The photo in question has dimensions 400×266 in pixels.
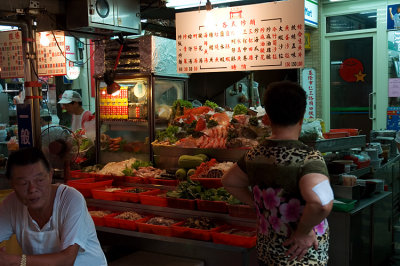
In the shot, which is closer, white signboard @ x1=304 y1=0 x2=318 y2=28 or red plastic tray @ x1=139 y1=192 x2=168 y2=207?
red plastic tray @ x1=139 y1=192 x2=168 y2=207

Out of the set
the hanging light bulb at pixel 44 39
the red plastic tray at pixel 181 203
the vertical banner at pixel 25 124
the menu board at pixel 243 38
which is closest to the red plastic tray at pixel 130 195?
the red plastic tray at pixel 181 203

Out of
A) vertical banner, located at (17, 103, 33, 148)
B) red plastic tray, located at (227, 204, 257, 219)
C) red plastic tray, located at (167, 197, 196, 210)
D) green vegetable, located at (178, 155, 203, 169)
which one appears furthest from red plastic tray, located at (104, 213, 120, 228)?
vertical banner, located at (17, 103, 33, 148)

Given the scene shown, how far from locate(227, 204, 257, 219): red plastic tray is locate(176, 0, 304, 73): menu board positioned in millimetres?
1819

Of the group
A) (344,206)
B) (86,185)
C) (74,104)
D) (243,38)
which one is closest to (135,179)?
(86,185)

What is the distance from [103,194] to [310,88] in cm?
723

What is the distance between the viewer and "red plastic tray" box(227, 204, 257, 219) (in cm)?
434

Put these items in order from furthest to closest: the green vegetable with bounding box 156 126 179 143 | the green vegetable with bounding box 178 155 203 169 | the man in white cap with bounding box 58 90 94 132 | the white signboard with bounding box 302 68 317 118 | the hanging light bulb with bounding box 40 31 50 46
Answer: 1. the white signboard with bounding box 302 68 317 118
2. the man in white cap with bounding box 58 90 94 132
3. the hanging light bulb with bounding box 40 31 50 46
4. the green vegetable with bounding box 156 126 179 143
5. the green vegetable with bounding box 178 155 203 169

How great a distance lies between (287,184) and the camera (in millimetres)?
2660

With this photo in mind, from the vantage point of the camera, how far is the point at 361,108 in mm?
10867

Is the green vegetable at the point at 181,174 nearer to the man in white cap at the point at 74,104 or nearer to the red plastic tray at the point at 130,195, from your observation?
the red plastic tray at the point at 130,195

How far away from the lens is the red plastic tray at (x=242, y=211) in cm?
434

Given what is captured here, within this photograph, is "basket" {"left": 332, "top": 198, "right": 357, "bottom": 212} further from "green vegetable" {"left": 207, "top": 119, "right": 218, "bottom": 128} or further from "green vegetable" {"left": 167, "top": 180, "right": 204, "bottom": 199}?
"green vegetable" {"left": 207, "top": 119, "right": 218, "bottom": 128}

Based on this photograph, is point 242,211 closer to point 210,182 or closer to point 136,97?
point 210,182

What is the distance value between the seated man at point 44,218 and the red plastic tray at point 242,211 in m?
1.88
